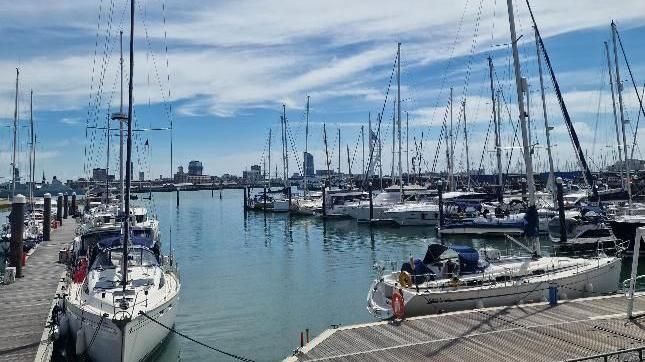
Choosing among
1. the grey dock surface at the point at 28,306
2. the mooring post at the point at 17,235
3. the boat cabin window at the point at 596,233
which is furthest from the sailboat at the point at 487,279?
the mooring post at the point at 17,235

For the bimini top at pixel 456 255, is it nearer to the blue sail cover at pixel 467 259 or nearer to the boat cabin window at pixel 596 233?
the blue sail cover at pixel 467 259

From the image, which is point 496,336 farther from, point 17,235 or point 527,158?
point 17,235

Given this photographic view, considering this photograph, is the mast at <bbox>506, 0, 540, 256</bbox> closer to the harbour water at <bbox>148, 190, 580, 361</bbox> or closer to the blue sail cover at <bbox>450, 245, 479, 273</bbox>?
the blue sail cover at <bbox>450, 245, 479, 273</bbox>

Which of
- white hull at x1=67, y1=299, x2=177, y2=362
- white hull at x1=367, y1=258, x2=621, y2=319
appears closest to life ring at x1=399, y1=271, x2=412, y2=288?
white hull at x1=367, y1=258, x2=621, y2=319

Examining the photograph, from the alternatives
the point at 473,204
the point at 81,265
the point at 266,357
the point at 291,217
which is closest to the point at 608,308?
the point at 266,357

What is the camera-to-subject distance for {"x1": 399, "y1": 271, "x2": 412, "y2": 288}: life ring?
22.5 meters

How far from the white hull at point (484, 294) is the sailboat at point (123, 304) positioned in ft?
26.8

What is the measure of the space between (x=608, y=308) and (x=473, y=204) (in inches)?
1927

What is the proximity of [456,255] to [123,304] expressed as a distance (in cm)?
1403

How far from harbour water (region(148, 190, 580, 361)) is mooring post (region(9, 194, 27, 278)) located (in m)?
8.74

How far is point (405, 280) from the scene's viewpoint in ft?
74.2

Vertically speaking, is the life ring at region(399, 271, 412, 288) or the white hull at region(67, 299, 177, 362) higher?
the life ring at region(399, 271, 412, 288)

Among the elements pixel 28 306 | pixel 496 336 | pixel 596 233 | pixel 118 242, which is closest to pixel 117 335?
pixel 28 306

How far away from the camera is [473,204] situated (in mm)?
67500
